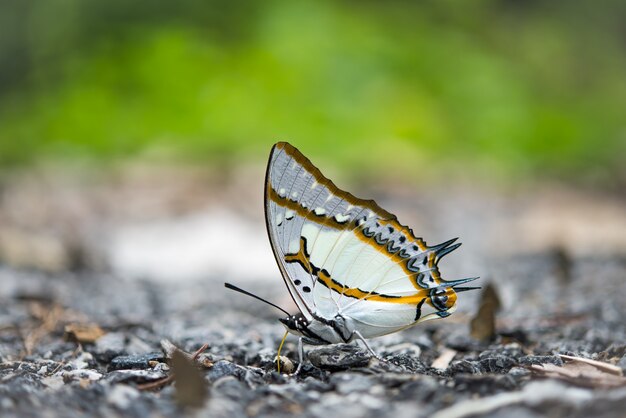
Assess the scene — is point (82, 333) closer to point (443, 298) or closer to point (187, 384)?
point (187, 384)

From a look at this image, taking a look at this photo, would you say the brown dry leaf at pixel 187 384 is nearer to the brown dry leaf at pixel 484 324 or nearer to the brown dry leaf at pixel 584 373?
the brown dry leaf at pixel 584 373

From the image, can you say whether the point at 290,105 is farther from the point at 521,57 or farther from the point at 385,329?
the point at 385,329

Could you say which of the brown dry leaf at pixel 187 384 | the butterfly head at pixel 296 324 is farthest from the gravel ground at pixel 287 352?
the butterfly head at pixel 296 324

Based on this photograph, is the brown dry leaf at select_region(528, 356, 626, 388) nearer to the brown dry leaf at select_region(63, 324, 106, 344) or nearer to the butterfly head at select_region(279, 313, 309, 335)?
the butterfly head at select_region(279, 313, 309, 335)

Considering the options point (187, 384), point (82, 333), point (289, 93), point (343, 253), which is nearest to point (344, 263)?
point (343, 253)

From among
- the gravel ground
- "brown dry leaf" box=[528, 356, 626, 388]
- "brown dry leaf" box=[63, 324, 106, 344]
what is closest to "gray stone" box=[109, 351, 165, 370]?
the gravel ground

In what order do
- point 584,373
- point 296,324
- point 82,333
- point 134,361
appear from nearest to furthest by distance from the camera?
point 584,373 < point 296,324 < point 134,361 < point 82,333
